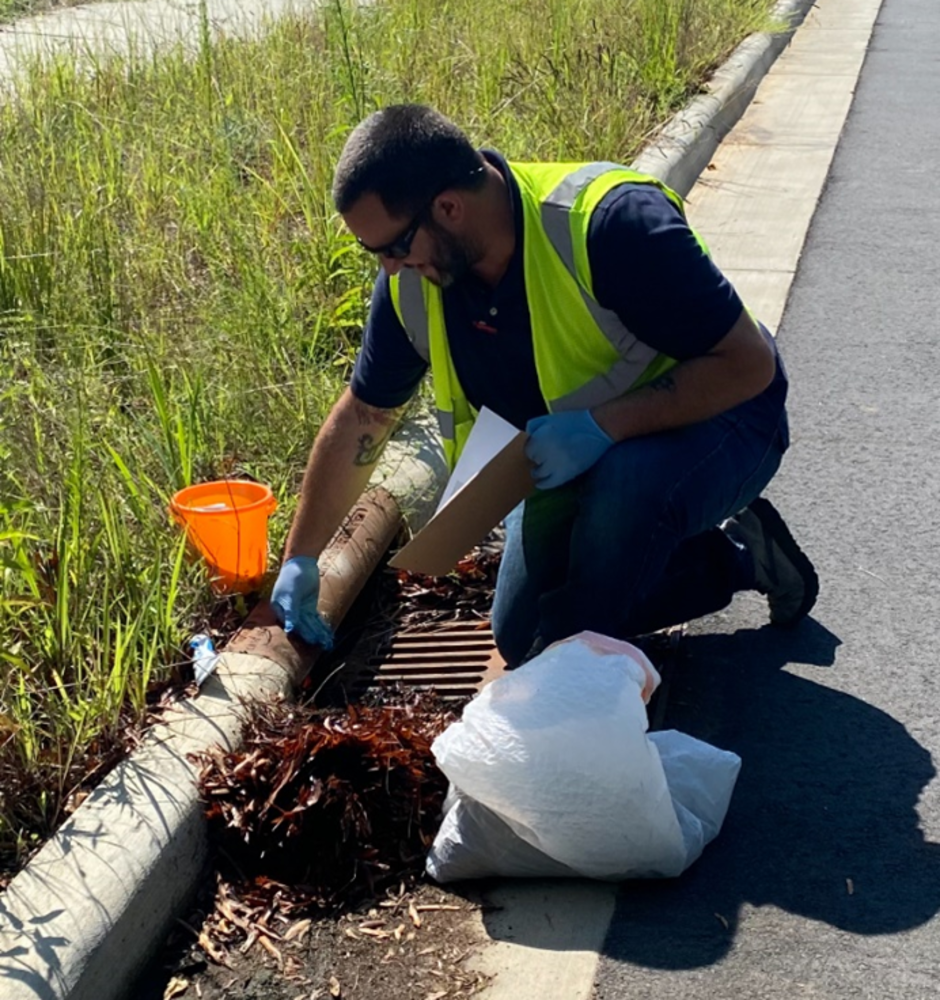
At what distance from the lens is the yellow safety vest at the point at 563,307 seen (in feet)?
10.9

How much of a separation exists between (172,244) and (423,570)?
255 centimetres

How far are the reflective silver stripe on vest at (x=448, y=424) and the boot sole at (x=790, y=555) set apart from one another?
74 cm

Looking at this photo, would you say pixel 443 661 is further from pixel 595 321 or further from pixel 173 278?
pixel 173 278

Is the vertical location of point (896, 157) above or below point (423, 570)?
below

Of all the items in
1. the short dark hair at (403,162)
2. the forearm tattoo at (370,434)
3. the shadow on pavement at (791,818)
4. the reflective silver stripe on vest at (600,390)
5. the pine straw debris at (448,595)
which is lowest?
the pine straw debris at (448,595)

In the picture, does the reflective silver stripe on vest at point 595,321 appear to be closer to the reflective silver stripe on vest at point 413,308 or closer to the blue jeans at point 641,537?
the blue jeans at point 641,537

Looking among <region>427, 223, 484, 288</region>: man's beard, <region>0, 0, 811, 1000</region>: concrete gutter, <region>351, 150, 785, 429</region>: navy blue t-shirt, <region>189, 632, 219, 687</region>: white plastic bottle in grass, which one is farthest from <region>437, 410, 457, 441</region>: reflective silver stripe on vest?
<region>189, 632, 219, 687</region>: white plastic bottle in grass

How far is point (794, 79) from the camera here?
34.6 feet

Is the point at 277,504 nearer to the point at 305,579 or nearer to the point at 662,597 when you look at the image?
the point at 305,579

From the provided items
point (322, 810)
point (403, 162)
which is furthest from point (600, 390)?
point (322, 810)

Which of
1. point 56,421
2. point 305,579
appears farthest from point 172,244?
point 305,579

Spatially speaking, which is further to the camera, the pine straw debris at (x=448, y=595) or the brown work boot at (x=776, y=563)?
the pine straw debris at (x=448, y=595)

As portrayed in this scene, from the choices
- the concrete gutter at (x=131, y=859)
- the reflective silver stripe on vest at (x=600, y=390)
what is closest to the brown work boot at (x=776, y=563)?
the reflective silver stripe on vest at (x=600, y=390)

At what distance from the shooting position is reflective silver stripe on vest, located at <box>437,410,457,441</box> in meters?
3.62
